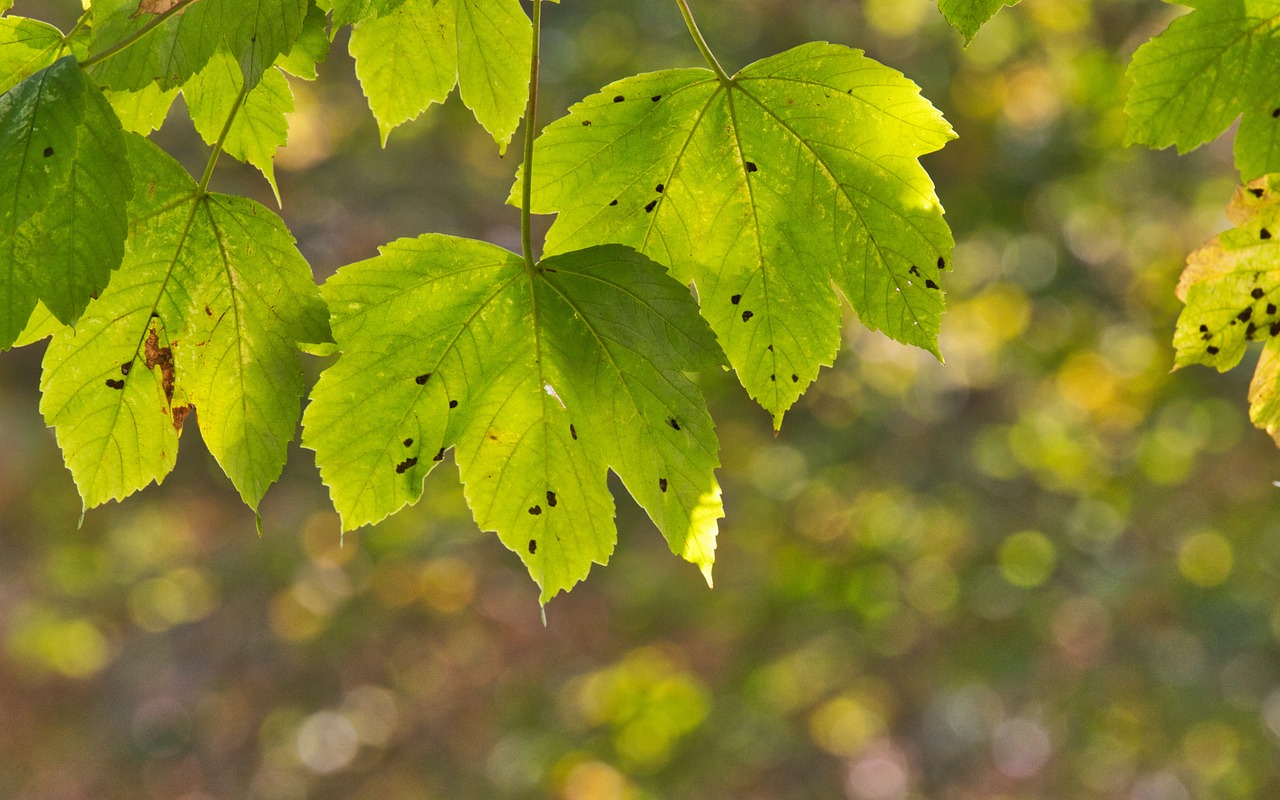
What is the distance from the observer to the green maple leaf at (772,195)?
1.13m

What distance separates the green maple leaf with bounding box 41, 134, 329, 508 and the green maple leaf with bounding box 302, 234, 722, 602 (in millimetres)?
47

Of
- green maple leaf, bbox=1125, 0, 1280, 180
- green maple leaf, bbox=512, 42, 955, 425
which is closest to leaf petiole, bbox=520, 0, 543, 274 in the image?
green maple leaf, bbox=512, 42, 955, 425

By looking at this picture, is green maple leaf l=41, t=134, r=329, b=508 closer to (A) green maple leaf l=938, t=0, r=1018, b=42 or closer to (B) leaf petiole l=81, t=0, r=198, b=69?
(B) leaf petiole l=81, t=0, r=198, b=69

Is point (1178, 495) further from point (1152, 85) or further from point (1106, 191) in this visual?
point (1152, 85)

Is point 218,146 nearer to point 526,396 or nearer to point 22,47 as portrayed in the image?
point 22,47

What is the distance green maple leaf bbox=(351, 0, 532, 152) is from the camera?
3.92 feet

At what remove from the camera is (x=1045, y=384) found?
7219mm

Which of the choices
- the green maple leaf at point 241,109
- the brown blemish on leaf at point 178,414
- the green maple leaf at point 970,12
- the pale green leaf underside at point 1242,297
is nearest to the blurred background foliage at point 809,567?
the green maple leaf at point 241,109

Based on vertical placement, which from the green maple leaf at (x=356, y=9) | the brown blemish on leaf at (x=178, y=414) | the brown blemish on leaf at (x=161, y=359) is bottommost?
the brown blemish on leaf at (x=178, y=414)

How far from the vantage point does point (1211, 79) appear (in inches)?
41.5

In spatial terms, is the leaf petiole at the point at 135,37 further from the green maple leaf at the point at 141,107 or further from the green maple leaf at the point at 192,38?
the green maple leaf at the point at 141,107

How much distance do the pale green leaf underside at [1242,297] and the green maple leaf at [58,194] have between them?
A: 105 cm

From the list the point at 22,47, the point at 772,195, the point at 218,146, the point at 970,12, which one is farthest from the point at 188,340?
the point at 970,12

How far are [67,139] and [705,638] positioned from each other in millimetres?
6903
